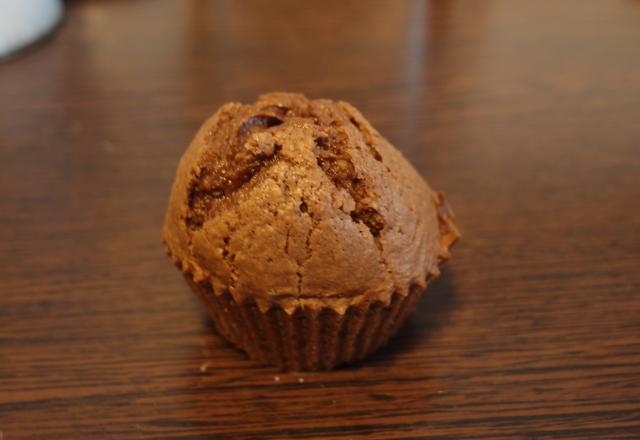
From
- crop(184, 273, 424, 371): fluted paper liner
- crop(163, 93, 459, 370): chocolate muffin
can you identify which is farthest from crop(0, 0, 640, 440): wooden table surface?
crop(163, 93, 459, 370): chocolate muffin

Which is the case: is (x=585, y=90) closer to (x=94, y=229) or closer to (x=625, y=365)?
(x=625, y=365)

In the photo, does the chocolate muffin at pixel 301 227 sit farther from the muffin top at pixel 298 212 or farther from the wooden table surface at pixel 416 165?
the wooden table surface at pixel 416 165

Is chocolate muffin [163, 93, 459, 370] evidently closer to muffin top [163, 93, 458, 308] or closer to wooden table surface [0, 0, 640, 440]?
muffin top [163, 93, 458, 308]

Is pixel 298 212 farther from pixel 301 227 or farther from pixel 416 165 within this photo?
pixel 416 165

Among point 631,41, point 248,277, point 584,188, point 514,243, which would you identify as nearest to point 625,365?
point 514,243

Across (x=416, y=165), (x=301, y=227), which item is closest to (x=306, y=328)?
(x=301, y=227)

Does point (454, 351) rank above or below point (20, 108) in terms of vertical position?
below
